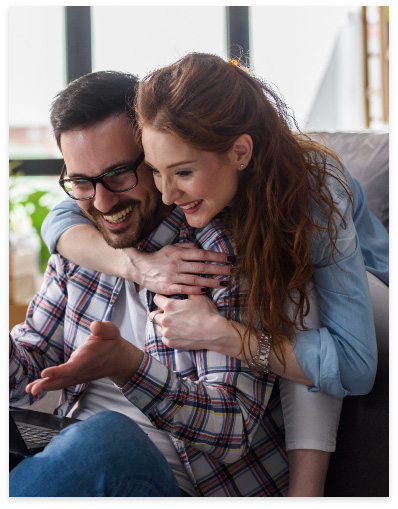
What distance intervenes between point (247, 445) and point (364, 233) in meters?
0.71

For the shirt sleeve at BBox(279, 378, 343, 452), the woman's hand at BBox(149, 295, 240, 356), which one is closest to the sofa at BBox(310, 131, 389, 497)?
the shirt sleeve at BBox(279, 378, 343, 452)

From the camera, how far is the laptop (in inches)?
43.5

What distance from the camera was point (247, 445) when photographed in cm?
121

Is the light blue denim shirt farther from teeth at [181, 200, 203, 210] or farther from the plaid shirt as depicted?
teeth at [181, 200, 203, 210]

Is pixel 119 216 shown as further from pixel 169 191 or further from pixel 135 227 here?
pixel 169 191

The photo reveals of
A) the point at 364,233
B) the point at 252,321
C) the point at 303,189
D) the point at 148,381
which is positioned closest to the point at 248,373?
the point at 252,321

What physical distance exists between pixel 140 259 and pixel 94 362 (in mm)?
408

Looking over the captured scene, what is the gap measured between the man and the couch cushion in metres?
0.75

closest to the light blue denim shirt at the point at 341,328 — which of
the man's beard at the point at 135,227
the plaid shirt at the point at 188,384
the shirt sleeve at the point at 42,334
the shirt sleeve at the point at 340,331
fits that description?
the shirt sleeve at the point at 340,331

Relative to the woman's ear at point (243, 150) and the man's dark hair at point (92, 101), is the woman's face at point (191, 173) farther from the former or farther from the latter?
the man's dark hair at point (92, 101)

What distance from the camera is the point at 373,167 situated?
1.86 m

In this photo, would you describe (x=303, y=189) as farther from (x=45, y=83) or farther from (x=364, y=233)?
(x=45, y=83)
